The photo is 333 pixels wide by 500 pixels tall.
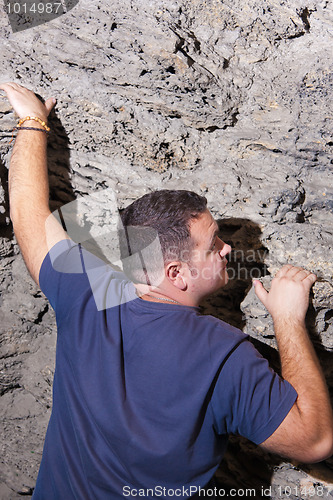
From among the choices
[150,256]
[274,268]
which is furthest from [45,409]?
[274,268]

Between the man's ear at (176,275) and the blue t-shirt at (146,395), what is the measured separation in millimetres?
83

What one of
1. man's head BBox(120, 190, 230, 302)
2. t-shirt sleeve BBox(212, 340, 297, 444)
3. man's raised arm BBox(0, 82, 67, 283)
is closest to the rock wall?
man's raised arm BBox(0, 82, 67, 283)

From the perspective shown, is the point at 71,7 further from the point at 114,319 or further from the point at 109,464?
the point at 109,464

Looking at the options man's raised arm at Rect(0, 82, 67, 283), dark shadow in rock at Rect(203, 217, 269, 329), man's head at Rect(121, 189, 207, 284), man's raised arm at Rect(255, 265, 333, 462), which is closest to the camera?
man's raised arm at Rect(255, 265, 333, 462)

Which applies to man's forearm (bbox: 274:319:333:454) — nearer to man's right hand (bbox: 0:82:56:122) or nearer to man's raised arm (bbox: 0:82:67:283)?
man's raised arm (bbox: 0:82:67:283)

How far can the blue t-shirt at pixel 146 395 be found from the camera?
134 centimetres

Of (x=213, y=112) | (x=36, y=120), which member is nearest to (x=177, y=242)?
(x=213, y=112)

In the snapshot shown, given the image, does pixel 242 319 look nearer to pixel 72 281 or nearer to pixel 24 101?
pixel 72 281

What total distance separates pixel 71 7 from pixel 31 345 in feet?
5.12

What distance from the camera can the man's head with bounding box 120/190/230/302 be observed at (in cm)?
151

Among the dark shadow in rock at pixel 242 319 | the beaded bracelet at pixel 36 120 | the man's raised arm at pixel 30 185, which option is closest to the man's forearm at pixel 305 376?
the dark shadow in rock at pixel 242 319

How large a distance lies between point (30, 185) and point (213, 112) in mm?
783

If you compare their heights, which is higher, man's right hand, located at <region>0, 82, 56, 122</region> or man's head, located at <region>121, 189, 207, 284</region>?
man's right hand, located at <region>0, 82, 56, 122</region>

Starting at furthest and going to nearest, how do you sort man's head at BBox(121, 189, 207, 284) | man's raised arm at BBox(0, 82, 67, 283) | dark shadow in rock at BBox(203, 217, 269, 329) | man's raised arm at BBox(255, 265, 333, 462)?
dark shadow in rock at BBox(203, 217, 269, 329), man's raised arm at BBox(0, 82, 67, 283), man's head at BBox(121, 189, 207, 284), man's raised arm at BBox(255, 265, 333, 462)
